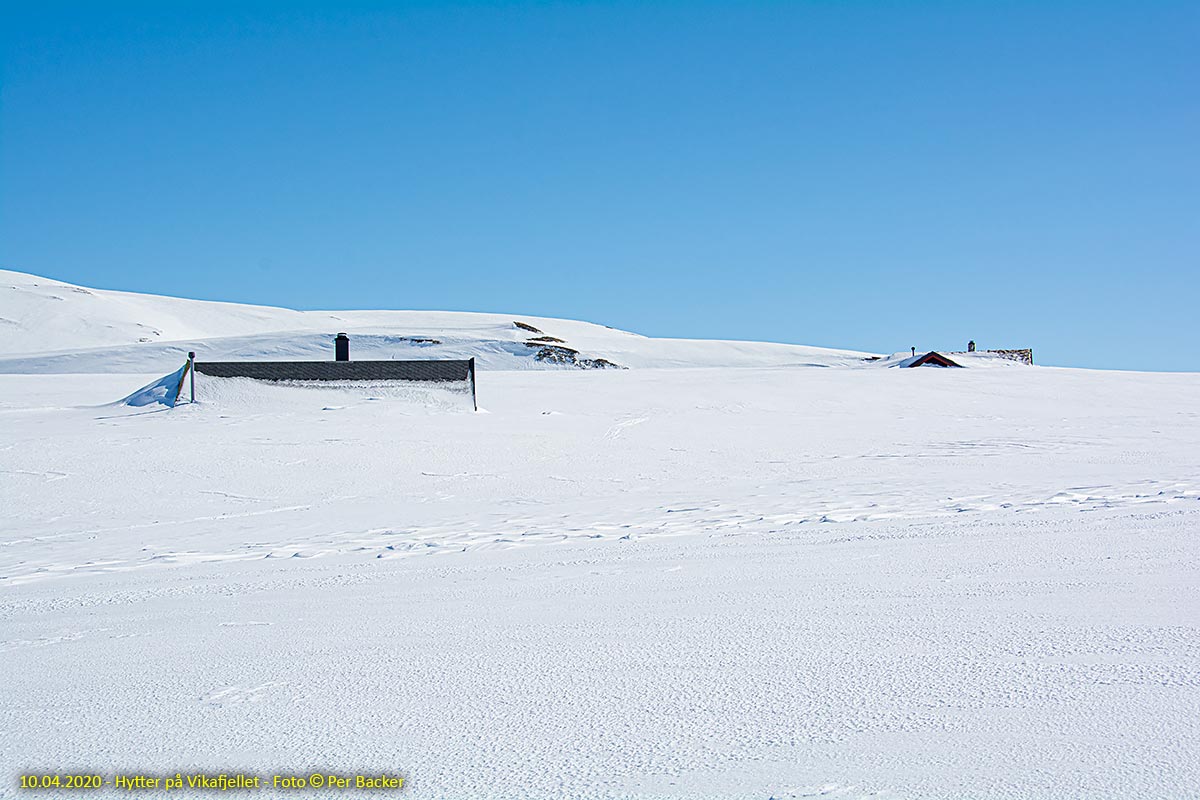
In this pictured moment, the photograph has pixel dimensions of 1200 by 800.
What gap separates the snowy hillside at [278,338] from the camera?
1829 inches

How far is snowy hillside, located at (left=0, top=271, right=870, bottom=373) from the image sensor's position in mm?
46469

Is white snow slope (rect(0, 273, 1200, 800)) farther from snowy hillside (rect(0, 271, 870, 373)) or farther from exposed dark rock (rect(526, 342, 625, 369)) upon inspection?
exposed dark rock (rect(526, 342, 625, 369))

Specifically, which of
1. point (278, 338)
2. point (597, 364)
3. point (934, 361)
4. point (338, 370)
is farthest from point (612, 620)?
point (278, 338)

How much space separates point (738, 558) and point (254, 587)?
2.95 meters

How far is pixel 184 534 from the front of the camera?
27.7 feet

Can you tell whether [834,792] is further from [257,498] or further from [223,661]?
[257,498]

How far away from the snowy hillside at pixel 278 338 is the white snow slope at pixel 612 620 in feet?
111

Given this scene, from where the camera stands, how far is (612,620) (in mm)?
4336

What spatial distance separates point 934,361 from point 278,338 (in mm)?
32057

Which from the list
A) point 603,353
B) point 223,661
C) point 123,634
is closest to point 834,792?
point 223,661

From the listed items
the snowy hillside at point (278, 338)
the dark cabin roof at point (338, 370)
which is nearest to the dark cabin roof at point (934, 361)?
the snowy hillside at point (278, 338)

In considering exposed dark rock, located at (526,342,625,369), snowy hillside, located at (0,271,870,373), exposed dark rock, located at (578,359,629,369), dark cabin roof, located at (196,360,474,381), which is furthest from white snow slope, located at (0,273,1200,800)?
exposed dark rock, located at (578,359,629,369)

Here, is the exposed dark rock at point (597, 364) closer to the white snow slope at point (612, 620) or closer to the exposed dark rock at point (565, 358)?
the exposed dark rock at point (565, 358)

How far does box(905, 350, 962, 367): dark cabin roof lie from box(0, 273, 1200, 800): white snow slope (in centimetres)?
2786
